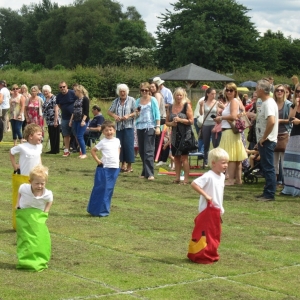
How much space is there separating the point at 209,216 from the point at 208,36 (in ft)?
241

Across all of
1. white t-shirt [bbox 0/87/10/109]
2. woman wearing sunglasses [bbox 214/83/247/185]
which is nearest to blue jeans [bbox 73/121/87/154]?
woman wearing sunglasses [bbox 214/83/247/185]

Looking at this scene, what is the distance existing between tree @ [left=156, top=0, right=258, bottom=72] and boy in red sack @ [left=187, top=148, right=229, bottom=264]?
227ft

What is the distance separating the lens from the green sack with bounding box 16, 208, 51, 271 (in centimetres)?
749

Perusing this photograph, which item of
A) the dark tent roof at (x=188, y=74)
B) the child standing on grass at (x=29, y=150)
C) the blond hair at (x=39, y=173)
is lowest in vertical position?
the blond hair at (x=39, y=173)

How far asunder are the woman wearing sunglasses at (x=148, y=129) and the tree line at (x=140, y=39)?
181ft

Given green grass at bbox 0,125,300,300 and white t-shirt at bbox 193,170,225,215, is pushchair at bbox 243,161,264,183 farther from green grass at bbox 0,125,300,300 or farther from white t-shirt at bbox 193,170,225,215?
white t-shirt at bbox 193,170,225,215

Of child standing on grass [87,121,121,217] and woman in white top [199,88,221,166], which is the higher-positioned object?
woman in white top [199,88,221,166]

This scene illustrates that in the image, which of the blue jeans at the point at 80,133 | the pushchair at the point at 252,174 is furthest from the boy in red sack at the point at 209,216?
the blue jeans at the point at 80,133

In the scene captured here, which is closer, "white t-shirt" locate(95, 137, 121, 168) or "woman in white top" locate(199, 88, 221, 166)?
"white t-shirt" locate(95, 137, 121, 168)

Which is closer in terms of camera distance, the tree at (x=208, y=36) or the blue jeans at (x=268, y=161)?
the blue jeans at (x=268, y=161)

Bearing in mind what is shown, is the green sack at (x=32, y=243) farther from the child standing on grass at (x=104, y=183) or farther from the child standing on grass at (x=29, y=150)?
the child standing on grass at (x=104, y=183)

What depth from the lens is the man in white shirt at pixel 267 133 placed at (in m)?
12.4

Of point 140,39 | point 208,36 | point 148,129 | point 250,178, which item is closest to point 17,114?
point 148,129

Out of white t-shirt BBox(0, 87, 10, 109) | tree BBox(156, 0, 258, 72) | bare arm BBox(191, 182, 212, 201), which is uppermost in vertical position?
tree BBox(156, 0, 258, 72)
